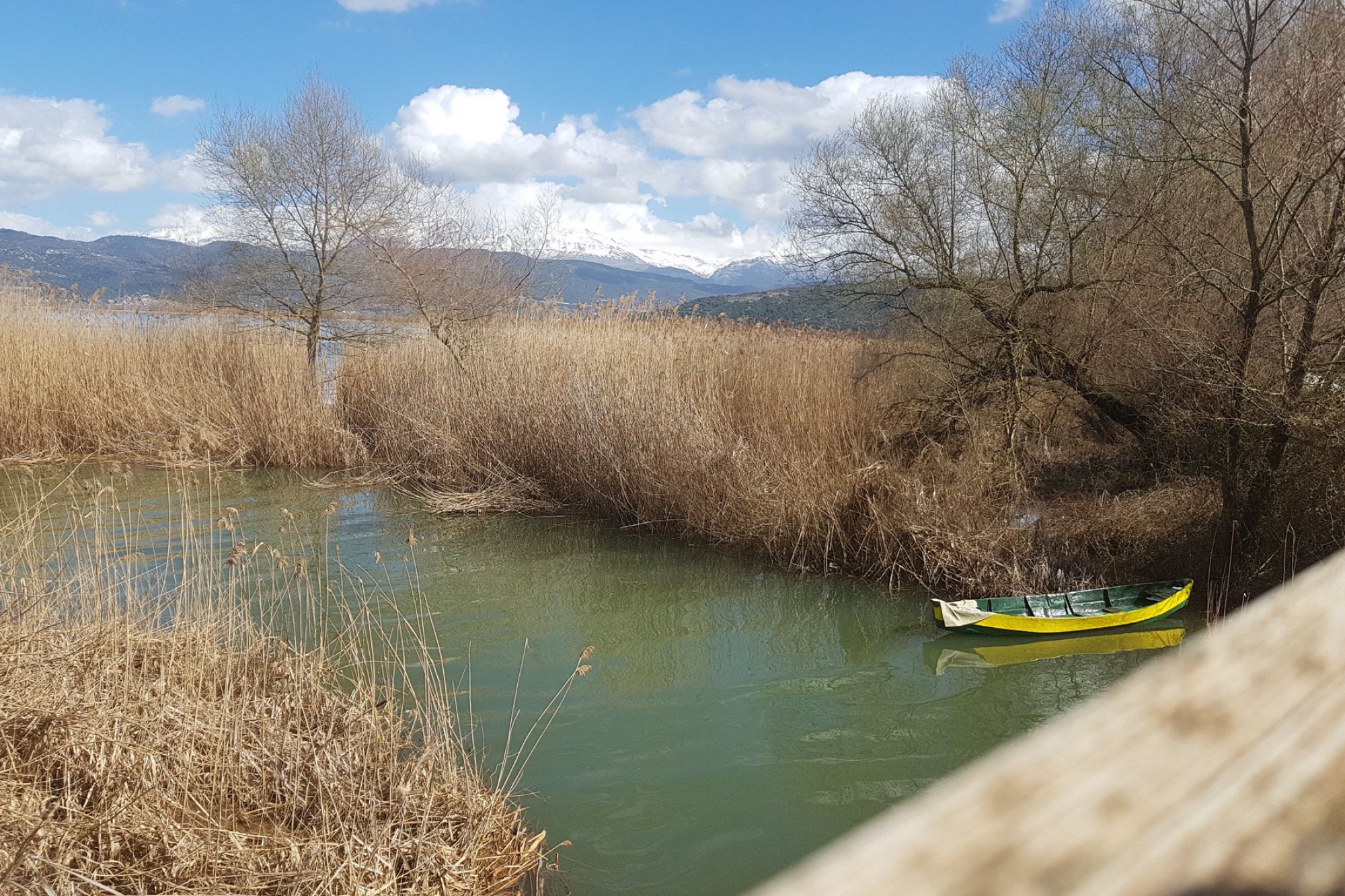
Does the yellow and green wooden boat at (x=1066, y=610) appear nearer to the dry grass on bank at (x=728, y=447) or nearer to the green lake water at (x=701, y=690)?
the green lake water at (x=701, y=690)

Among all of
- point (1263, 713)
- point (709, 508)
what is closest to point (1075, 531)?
point (709, 508)

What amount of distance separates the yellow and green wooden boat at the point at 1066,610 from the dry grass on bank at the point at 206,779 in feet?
12.4

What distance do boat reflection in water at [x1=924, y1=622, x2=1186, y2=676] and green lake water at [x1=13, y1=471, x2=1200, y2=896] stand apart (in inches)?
1.5

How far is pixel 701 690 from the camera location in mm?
6410

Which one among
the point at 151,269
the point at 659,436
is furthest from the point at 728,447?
the point at 151,269

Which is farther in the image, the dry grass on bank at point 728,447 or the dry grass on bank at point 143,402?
the dry grass on bank at point 143,402

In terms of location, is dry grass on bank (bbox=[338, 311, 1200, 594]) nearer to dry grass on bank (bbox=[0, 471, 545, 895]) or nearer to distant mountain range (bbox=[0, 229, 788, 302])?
distant mountain range (bbox=[0, 229, 788, 302])

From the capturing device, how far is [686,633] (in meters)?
7.58

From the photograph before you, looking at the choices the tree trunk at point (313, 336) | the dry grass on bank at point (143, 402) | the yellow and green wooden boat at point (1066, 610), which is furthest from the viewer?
the tree trunk at point (313, 336)

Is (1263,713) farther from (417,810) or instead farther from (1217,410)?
(1217,410)

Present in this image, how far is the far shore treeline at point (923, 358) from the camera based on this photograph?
7.63 meters

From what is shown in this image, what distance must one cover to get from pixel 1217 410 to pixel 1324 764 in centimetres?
870

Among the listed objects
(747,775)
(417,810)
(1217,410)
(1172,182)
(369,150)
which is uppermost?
(369,150)

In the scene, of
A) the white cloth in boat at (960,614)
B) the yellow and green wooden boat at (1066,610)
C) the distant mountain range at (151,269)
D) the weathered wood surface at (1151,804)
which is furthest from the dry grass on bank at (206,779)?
the distant mountain range at (151,269)
